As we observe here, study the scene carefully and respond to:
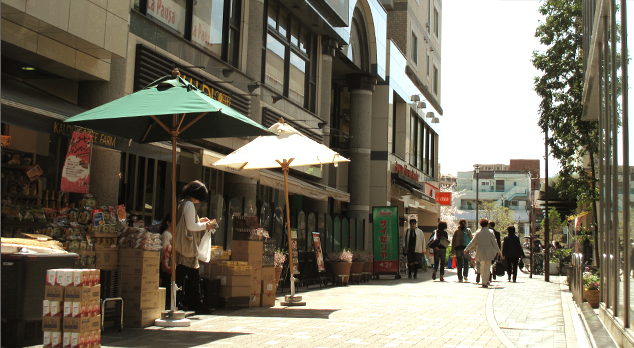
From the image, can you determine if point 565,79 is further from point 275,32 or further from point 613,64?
point 613,64

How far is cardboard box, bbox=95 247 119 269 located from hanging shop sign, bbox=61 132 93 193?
7.22ft

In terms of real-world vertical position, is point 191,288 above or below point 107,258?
below

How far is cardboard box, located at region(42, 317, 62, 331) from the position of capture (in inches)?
225

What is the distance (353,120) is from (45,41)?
17.8m

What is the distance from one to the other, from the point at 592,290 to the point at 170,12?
9.63 m

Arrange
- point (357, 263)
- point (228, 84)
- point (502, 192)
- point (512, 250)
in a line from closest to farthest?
point (228, 84) < point (357, 263) < point (512, 250) < point (502, 192)

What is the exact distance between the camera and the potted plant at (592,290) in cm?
1075

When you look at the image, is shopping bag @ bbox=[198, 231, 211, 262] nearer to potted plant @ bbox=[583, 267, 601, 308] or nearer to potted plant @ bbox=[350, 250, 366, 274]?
potted plant @ bbox=[583, 267, 601, 308]

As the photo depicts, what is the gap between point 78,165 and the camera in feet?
32.4

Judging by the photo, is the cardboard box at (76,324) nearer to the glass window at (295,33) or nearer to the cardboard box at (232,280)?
the cardboard box at (232,280)

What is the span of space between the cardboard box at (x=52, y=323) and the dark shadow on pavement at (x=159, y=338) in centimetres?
105

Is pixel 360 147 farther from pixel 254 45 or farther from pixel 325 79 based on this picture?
pixel 254 45

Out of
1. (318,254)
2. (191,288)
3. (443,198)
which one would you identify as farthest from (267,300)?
(443,198)

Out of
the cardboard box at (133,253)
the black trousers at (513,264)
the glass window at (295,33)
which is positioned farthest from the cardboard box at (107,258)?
the black trousers at (513,264)
